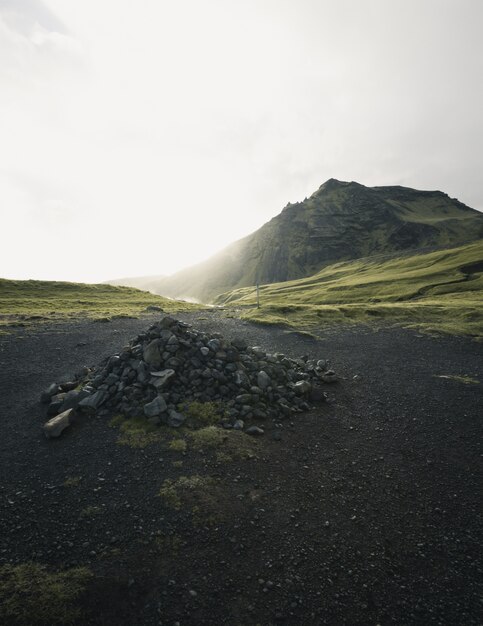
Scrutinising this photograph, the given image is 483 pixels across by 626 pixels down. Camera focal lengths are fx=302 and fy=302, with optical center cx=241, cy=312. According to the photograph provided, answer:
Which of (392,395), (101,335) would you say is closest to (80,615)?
(392,395)

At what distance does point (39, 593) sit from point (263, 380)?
1134 cm

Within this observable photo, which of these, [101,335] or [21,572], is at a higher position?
[101,335]

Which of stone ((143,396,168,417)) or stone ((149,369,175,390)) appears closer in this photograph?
stone ((143,396,168,417))

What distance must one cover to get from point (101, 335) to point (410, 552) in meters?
33.1

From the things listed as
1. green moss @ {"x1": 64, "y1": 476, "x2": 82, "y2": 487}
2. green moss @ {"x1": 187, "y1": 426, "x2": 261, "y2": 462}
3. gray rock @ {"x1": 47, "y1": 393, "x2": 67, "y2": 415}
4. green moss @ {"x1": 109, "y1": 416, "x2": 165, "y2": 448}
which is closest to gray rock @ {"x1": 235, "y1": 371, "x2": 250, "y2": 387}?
green moss @ {"x1": 187, "y1": 426, "x2": 261, "y2": 462}

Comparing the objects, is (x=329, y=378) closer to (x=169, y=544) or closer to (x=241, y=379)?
(x=241, y=379)

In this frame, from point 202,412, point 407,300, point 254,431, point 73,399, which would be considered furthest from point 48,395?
point 407,300

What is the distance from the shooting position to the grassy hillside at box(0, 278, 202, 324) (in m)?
57.5

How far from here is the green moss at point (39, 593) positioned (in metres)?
6.41

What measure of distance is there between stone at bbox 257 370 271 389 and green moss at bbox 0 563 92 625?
10.3 meters

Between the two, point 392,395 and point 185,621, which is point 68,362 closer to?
point 185,621

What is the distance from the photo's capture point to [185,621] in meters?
6.54

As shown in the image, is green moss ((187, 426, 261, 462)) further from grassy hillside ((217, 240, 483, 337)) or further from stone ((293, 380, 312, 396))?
grassy hillside ((217, 240, 483, 337))

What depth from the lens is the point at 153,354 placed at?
16.5 m
